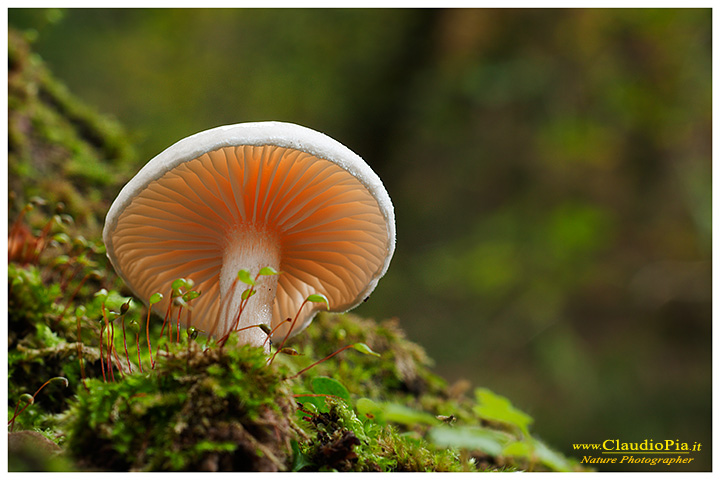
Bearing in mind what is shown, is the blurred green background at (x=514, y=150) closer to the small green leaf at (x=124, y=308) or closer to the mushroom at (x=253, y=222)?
the mushroom at (x=253, y=222)

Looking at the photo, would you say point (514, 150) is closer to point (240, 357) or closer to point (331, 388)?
point (331, 388)

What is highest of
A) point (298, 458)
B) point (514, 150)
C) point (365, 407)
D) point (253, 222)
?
point (514, 150)

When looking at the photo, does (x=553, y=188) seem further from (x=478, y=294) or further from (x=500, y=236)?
(x=478, y=294)

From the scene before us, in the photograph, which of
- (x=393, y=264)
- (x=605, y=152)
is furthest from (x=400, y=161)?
(x=605, y=152)

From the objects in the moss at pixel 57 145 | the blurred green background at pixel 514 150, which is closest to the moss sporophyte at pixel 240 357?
the moss at pixel 57 145

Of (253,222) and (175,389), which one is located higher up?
(253,222)

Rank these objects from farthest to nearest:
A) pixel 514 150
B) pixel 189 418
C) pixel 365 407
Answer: pixel 514 150 < pixel 365 407 < pixel 189 418

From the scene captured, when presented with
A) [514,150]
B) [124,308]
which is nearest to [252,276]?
[124,308]
